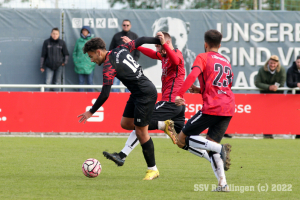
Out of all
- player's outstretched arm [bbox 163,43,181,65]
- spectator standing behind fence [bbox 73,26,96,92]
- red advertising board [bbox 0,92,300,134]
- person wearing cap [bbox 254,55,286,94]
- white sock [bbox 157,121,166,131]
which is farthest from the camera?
spectator standing behind fence [bbox 73,26,96,92]

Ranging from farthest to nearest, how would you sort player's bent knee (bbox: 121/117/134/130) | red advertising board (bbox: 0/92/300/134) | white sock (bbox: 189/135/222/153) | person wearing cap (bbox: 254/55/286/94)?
person wearing cap (bbox: 254/55/286/94) → red advertising board (bbox: 0/92/300/134) → player's bent knee (bbox: 121/117/134/130) → white sock (bbox: 189/135/222/153)

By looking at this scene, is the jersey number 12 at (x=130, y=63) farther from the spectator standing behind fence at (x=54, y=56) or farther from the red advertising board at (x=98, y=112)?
the spectator standing behind fence at (x=54, y=56)

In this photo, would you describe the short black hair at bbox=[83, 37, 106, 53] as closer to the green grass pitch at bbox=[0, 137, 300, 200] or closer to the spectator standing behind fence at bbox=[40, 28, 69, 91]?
the green grass pitch at bbox=[0, 137, 300, 200]

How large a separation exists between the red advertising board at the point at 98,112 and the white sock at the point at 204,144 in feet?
20.9

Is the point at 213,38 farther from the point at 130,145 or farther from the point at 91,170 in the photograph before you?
the point at 91,170

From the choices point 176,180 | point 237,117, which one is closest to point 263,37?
point 237,117

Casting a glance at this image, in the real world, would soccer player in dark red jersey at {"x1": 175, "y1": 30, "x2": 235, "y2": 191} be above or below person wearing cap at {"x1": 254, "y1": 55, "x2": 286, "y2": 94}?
above

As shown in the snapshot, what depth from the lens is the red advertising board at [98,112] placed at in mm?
11773

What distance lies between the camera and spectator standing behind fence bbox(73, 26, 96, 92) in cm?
1353

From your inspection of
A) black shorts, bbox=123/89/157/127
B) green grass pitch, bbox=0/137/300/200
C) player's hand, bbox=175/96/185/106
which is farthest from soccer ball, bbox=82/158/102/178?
player's hand, bbox=175/96/185/106

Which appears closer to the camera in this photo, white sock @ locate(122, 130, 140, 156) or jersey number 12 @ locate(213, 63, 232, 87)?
jersey number 12 @ locate(213, 63, 232, 87)

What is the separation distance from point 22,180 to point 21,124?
5979mm

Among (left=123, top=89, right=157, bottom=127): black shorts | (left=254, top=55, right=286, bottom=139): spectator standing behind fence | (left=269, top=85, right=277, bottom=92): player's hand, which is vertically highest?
(left=123, top=89, right=157, bottom=127): black shorts

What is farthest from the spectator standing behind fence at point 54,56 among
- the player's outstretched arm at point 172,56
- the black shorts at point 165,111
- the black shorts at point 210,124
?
the black shorts at point 210,124
